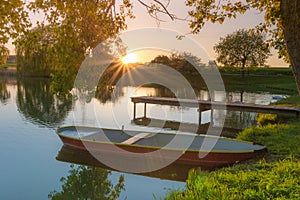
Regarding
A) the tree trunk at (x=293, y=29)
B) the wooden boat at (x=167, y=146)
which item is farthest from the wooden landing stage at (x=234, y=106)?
the tree trunk at (x=293, y=29)

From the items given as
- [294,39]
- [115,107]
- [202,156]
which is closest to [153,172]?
[202,156]

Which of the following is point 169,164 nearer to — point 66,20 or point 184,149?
point 184,149

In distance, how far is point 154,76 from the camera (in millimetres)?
64938

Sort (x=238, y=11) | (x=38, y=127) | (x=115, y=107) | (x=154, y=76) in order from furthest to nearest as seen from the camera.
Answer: (x=154, y=76) → (x=115, y=107) → (x=38, y=127) → (x=238, y=11)

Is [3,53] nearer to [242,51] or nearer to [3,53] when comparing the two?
[3,53]

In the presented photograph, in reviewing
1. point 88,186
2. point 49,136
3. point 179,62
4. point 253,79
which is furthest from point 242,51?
point 88,186

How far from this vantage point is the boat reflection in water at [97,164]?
1304 cm

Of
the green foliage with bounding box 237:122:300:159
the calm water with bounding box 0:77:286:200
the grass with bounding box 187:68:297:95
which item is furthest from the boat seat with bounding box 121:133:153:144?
the grass with bounding box 187:68:297:95

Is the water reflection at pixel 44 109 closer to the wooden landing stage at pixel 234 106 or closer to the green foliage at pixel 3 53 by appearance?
the wooden landing stage at pixel 234 106

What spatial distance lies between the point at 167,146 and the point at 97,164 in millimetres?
3375

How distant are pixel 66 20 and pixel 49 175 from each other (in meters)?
9.43

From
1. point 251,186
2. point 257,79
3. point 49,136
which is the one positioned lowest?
point 49,136

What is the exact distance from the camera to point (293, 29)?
604 centimetres

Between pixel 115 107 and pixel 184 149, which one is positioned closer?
pixel 184 149
